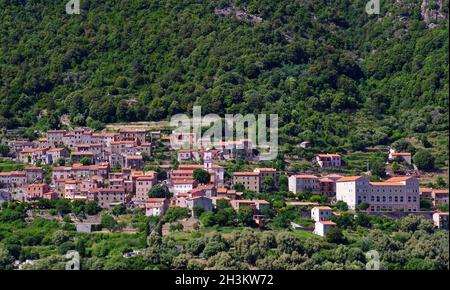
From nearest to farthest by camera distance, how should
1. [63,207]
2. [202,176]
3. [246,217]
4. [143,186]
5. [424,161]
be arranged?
[246,217], [63,207], [143,186], [202,176], [424,161]

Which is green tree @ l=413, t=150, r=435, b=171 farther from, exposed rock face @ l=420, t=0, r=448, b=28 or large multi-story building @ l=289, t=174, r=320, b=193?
exposed rock face @ l=420, t=0, r=448, b=28

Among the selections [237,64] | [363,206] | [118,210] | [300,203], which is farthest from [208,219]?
[237,64]

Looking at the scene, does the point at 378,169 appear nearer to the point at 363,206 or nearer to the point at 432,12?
the point at 363,206

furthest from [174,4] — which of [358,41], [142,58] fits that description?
[358,41]

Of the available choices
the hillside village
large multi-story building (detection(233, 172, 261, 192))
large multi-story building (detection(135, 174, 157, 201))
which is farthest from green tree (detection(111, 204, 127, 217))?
large multi-story building (detection(233, 172, 261, 192))

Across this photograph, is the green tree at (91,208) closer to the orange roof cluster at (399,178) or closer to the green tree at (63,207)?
the green tree at (63,207)

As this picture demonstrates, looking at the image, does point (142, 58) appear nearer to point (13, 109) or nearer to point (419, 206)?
point (13, 109)

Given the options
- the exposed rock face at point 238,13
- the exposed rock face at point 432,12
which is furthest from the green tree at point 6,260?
the exposed rock face at point 432,12
